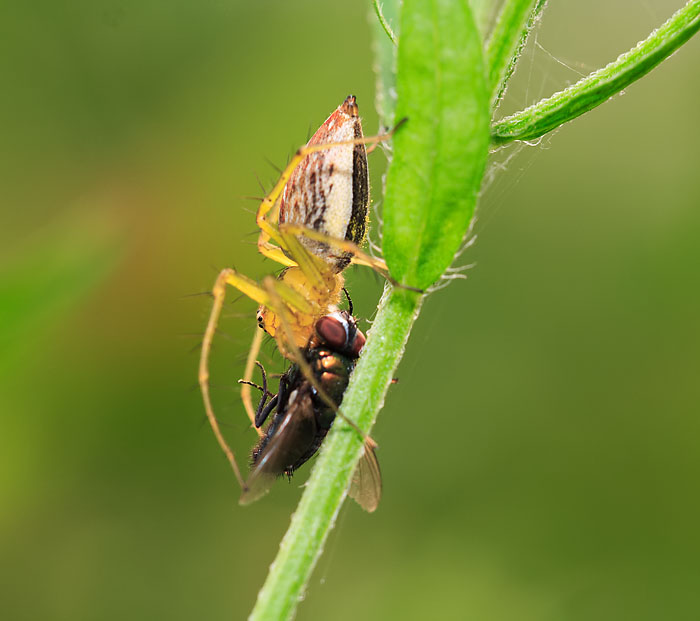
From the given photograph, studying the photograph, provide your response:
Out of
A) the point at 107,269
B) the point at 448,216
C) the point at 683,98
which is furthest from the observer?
the point at 683,98

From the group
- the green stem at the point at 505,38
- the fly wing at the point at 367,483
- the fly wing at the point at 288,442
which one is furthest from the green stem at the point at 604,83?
the fly wing at the point at 367,483

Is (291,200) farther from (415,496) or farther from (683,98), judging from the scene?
(683,98)

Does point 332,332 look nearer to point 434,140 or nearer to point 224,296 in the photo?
point 224,296

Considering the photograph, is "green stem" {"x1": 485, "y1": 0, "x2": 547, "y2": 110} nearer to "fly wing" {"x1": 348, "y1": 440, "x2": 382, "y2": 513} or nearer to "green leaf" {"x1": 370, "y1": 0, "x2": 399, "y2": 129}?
"green leaf" {"x1": 370, "y1": 0, "x2": 399, "y2": 129}

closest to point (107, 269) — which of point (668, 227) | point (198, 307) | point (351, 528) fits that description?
point (198, 307)

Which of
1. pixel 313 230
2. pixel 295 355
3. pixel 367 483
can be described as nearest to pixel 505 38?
pixel 313 230

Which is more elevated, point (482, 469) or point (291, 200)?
point (291, 200)
